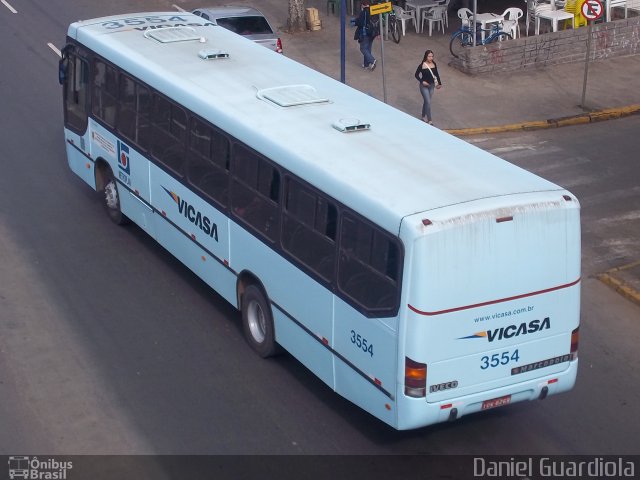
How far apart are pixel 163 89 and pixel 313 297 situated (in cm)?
397

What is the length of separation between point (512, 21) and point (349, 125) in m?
15.6

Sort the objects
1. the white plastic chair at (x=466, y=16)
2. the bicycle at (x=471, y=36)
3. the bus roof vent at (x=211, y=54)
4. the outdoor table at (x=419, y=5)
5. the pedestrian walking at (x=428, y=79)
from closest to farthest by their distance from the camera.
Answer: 1. the bus roof vent at (x=211, y=54)
2. the pedestrian walking at (x=428, y=79)
3. the bicycle at (x=471, y=36)
4. the white plastic chair at (x=466, y=16)
5. the outdoor table at (x=419, y=5)

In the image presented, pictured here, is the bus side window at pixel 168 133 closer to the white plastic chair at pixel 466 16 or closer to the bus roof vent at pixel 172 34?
the bus roof vent at pixel 172 34

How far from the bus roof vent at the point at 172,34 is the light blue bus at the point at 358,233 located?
52 cm

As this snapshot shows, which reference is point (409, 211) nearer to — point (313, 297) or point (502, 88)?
point (313, 297)

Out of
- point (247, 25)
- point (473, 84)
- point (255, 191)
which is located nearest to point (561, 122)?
point (473, 84)

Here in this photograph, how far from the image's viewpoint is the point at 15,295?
44.1ft

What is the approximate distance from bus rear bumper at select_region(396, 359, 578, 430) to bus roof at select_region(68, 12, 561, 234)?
→ 1590mm

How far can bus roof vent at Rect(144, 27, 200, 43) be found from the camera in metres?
14.5

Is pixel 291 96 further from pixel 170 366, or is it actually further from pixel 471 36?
pixel 471 36

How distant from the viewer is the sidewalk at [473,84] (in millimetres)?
21609

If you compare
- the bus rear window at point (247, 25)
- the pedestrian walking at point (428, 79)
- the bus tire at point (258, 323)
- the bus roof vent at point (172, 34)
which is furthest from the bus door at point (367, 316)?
the bus rear window at point (247, 25)

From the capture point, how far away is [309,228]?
10516mm

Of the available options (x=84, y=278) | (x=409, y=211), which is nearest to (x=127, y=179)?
(x=84, y=278)
